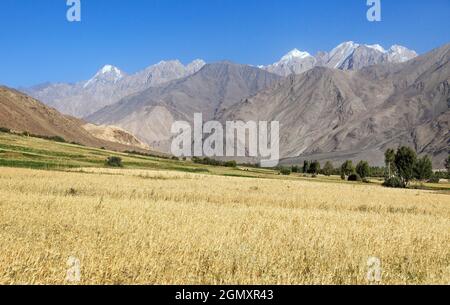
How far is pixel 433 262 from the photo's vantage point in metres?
14.8

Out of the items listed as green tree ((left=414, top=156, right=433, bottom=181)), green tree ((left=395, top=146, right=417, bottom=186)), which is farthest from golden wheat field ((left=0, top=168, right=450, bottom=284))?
green tree ((left=414, top=156, right=433, bottom=181))

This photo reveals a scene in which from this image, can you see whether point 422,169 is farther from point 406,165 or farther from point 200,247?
point 200,247

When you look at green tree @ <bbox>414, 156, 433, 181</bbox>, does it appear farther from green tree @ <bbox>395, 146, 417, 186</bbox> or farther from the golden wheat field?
the golden wheat field

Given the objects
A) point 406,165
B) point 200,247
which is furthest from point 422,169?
point 200,247

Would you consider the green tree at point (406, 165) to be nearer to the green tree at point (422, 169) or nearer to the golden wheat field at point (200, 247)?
the green tree at point (422, 169)

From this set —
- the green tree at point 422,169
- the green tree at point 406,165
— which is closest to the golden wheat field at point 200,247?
the green tree at point 406,165

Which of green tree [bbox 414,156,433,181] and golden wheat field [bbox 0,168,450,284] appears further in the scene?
green tree [bbox 414,156,433,181]

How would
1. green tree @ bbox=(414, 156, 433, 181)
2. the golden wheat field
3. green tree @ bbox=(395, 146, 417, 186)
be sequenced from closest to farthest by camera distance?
the golden wheat field → green tree @ bbox=(395, 146, 417, 186) → green tree @ bbox=(414, 156, 433, 181)

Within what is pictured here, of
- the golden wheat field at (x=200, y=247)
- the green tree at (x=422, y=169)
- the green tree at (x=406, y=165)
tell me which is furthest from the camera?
the green tree at (x=422, y=169)

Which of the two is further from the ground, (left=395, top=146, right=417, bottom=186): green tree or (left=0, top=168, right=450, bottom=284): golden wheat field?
(left=395, top=146, right=417, bottom=186): green tree

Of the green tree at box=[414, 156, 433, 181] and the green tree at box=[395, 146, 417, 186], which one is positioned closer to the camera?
the green tree at box=[395, 146, 417, 186]

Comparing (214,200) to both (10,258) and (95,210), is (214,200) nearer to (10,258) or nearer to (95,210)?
(95,210)

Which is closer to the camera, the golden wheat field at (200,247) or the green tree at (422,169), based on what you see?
the golden wheat field at (200,247)

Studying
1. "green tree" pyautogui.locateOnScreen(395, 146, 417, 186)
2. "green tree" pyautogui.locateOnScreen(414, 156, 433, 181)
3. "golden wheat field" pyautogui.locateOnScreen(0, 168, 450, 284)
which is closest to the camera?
"golden wheat field" pyautogui.locateOnScreen(0, 168, 450, 284)
